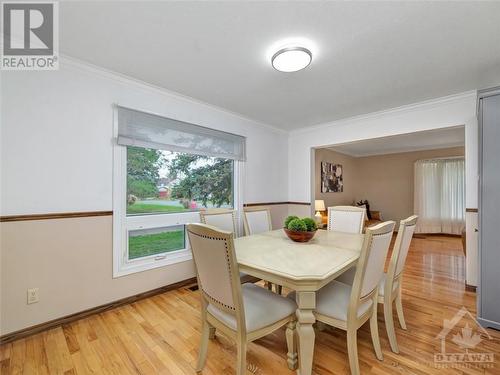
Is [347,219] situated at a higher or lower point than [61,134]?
lower

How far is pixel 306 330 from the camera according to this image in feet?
4.30

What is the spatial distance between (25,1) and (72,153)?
1060mm

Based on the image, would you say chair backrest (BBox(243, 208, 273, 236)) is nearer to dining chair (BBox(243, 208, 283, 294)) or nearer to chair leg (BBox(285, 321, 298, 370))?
Answer: dining chair (BBox(243, 208, 283, 294))

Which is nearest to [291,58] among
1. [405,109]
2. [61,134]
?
[61,134]

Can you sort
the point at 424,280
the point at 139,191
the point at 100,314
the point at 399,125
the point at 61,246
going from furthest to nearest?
the point at 399,125 → the point at 424,280 → the point at 139,191 → the point at 100,314 → the point at 61,246

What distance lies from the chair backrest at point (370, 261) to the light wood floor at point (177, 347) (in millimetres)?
562

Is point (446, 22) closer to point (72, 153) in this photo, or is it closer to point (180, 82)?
point (180, 82)

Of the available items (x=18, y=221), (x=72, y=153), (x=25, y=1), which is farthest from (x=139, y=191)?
(x=25, y=1)

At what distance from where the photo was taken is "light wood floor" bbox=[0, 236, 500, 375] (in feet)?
4.92

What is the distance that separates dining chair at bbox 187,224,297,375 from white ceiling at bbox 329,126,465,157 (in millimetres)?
3586

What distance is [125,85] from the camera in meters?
2.34

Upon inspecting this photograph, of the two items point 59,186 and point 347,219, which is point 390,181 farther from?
point 59,186

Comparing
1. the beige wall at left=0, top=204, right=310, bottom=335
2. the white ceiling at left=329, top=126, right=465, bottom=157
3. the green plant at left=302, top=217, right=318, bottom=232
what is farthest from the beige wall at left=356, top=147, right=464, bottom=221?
the beige wall at left=0, top=204, right=310, bottom=335

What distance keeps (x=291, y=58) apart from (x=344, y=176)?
5.06 m
